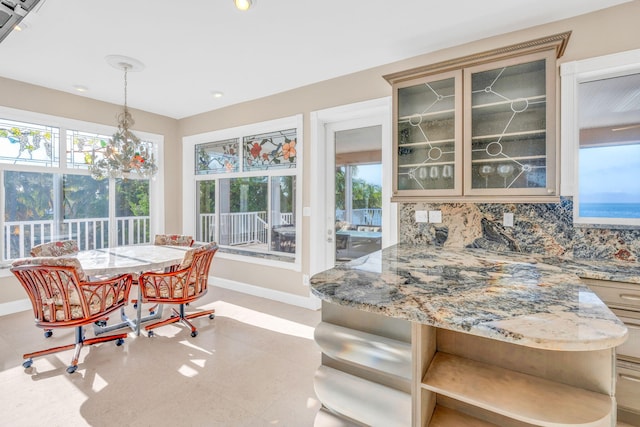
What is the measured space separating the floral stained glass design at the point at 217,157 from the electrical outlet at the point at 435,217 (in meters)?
3.01

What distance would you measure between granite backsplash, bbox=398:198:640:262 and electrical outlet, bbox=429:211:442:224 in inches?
1.2

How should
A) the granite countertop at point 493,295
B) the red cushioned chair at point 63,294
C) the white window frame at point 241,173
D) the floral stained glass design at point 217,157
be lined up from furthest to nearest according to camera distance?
the floral stained glass design at point 217,157 → the white window frame at point 241,173 → the red cushioned chair at point 63,294 → the granite countertop at point 493,295

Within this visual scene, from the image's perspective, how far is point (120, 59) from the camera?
122 inches

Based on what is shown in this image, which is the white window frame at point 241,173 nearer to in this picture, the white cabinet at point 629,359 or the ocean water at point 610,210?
the ocean water at point 610,210

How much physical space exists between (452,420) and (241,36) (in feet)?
9.96

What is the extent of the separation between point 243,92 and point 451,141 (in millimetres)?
2798

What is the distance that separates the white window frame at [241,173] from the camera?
3945 millimetres

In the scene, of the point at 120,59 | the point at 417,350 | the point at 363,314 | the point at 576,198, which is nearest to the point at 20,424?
the point at 363,314

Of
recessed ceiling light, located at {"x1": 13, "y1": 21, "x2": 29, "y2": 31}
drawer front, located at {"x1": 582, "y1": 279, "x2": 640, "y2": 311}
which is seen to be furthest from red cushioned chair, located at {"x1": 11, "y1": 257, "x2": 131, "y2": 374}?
drawer front, located at {"x1": 582, "y1": 279, "x2": 640, "y2": 311}

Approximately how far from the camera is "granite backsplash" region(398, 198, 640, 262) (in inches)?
88.4

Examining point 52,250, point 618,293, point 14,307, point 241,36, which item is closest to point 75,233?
point 14,307

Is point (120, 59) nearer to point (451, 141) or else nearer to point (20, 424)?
point (20, 424)

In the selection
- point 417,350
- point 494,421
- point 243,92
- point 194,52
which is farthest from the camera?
point 243,92

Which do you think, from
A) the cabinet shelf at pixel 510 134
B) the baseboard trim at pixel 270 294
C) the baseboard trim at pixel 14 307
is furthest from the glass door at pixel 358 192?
the baseboard trim at pixel 14 307
